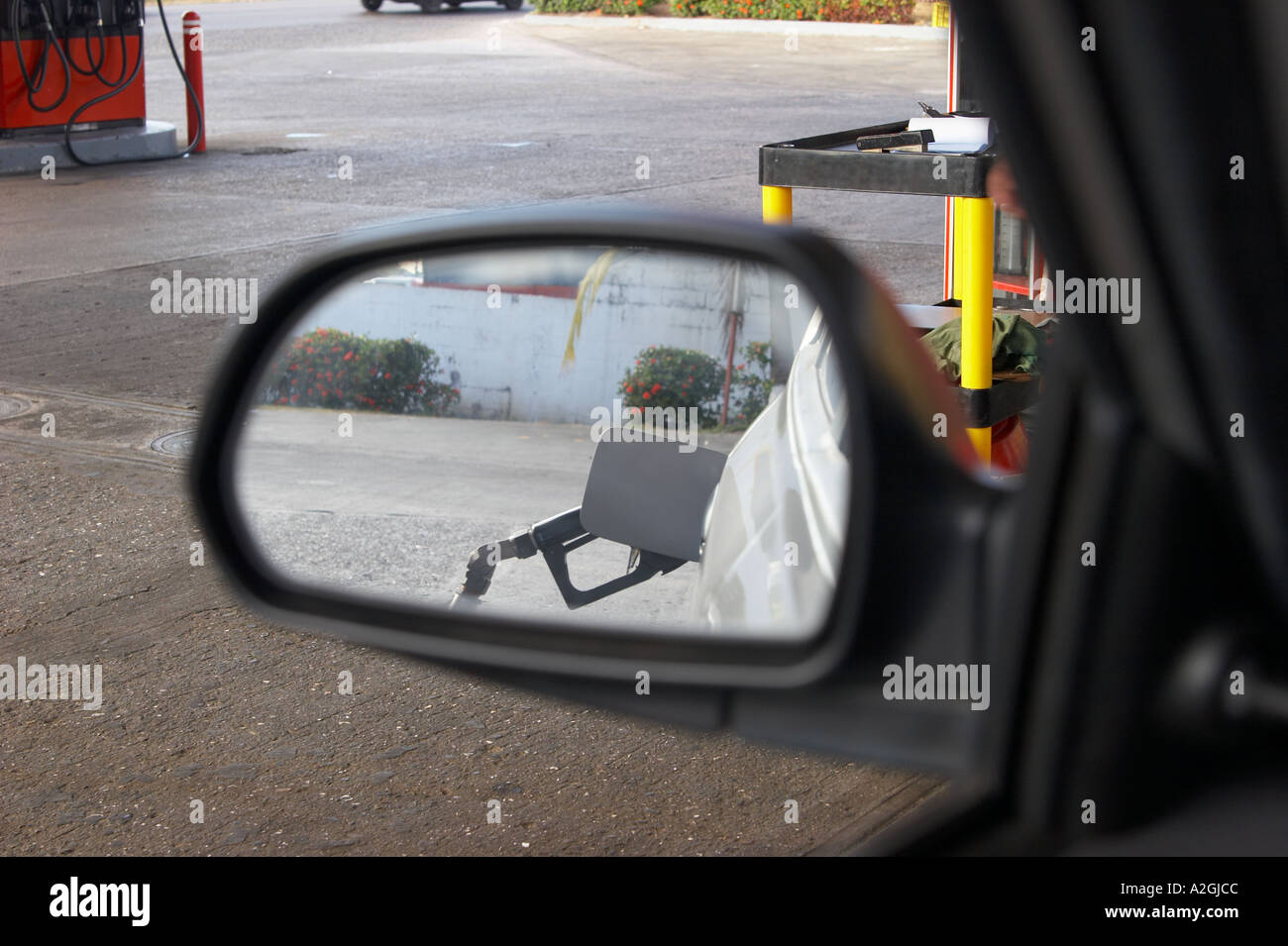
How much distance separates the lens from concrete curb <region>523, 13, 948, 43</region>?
28.7 meters

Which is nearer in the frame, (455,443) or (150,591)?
(455,443)

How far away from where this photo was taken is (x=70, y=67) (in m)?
14.3

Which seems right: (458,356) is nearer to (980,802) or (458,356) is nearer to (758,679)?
(758,679)

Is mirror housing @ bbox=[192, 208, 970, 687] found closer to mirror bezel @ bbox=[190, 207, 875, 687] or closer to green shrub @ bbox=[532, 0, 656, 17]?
mirror bezel @ bbox=[190, 207, 875, 687]

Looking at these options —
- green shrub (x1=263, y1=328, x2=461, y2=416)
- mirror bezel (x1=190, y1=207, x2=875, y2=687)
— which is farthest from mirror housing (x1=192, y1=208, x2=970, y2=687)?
green shrub (x1=263, y1=328, x2=461, y2=416)

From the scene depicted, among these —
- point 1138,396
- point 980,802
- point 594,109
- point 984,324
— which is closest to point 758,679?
point 980,802

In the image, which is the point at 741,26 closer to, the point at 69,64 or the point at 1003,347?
the point at 69,64

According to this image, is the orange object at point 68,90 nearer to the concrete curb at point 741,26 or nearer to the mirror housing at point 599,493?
the mirror housing at point 599,493

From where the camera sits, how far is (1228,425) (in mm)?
1135

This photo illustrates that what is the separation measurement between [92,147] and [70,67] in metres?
0.84

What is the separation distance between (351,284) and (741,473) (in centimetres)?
44

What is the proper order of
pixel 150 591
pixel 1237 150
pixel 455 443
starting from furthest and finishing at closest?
pixel 150 591
pixel 455 443
pixel 1237 150

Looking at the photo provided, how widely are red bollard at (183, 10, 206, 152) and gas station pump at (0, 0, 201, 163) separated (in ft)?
0.33

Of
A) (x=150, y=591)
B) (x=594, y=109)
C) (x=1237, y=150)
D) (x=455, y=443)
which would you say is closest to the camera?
(x=1237, y=150)
